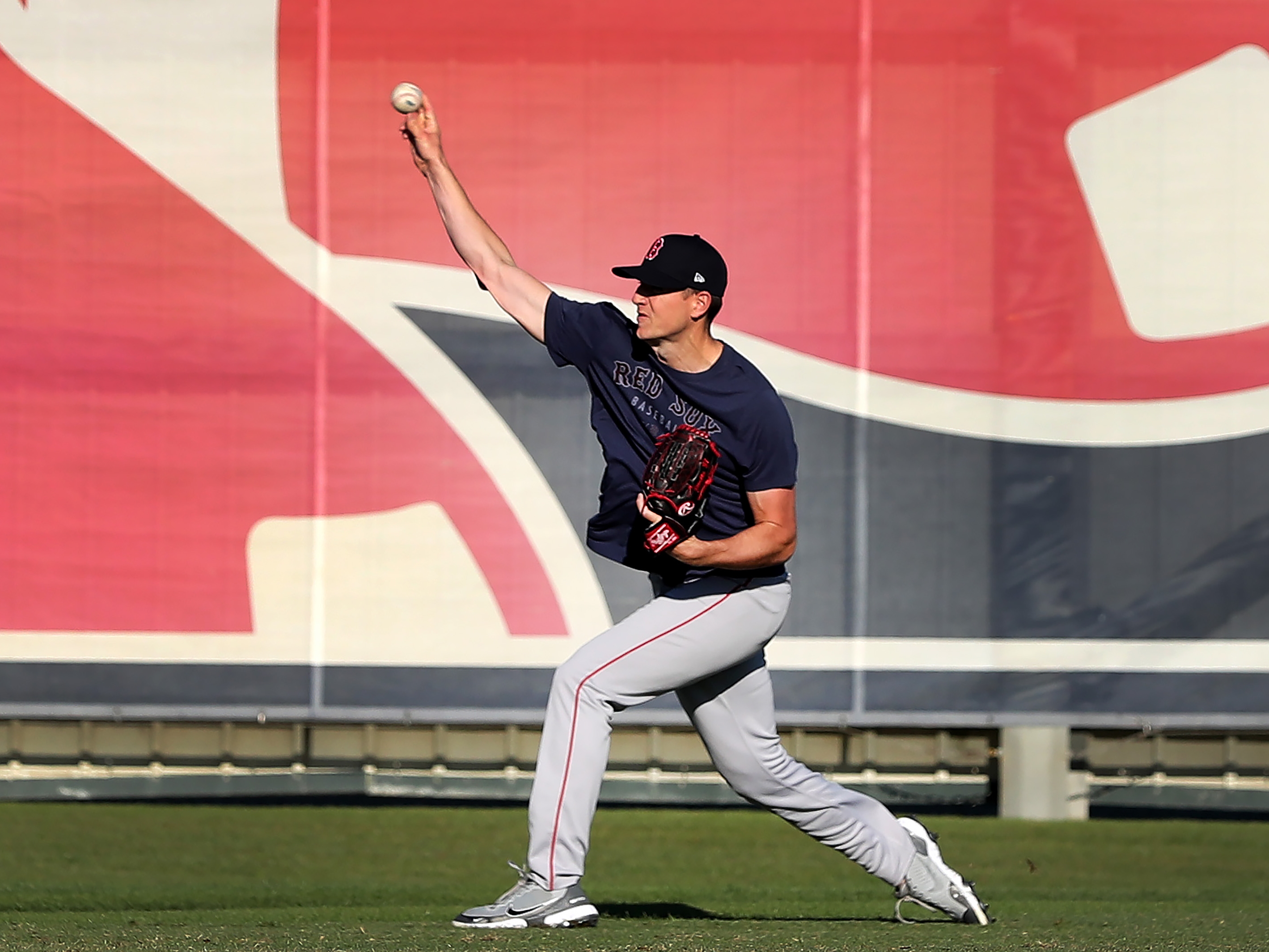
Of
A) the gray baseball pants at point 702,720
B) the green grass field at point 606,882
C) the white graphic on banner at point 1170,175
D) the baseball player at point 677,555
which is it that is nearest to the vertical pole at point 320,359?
the green grass field at point 606,882

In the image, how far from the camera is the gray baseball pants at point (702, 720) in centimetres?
319

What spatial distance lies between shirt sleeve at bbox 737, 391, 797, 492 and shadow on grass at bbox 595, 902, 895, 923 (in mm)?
1038

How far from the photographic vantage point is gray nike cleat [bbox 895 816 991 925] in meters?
3.51

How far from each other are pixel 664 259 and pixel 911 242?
7.48 ft

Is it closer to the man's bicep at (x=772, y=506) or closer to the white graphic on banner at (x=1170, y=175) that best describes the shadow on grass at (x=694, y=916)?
the man's bicep at (x=772, y=506)

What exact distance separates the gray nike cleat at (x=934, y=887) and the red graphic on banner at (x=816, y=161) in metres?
2.12

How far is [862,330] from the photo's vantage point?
5.34 m

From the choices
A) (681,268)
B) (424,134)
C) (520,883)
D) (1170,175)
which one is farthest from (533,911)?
(1170,175)

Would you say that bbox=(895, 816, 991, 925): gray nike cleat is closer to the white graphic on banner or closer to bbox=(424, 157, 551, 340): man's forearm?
bbox=(424, 157, 551, 340): man's forearm

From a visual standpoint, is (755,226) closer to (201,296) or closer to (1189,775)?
(201,296)

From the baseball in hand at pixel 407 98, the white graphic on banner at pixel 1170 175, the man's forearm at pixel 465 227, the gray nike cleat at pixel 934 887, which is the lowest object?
the gray nike cleat at pixel 934 887

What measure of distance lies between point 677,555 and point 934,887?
3.38 ft

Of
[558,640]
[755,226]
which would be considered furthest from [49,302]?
[755,226]

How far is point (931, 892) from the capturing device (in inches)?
139
